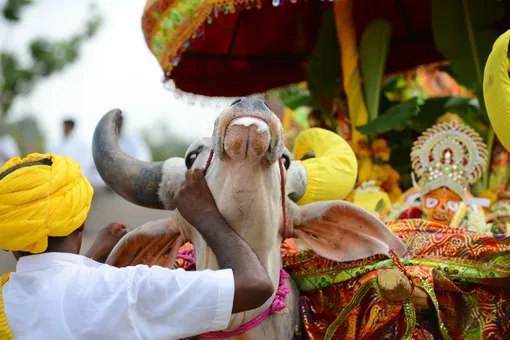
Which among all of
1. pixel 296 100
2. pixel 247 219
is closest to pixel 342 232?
pixel 247 219

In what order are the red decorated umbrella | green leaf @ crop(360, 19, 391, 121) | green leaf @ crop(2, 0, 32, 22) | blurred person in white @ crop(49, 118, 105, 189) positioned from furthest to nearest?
green leaf @ crop(2, 0, 32, 22)
blurred person in white @ crop(49, 118, 105, 189)
the red decorated umbrella
green leaf @ crop(360, 19, 391, 121)

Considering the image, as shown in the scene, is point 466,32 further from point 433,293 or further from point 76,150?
point 76,150

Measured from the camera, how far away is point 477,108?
17.2 ft

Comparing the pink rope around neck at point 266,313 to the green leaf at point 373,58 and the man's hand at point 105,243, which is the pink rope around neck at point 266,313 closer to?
the man's hand at point 105,243

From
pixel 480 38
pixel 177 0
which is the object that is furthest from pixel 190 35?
pixel 480 38

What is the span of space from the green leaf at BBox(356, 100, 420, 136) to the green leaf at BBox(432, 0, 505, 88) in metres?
0.39

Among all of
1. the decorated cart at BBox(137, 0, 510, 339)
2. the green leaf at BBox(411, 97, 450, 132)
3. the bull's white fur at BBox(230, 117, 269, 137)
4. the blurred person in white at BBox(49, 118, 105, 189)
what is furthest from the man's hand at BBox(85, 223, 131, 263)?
the blurred person in white at BBox(49, 118, 105, 189)

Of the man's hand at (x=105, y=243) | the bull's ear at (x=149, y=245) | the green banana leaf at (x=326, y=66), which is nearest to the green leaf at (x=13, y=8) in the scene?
the green banana leaf at (x=326, y=66)

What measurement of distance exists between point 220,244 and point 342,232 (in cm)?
67

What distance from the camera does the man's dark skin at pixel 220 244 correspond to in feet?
6.81

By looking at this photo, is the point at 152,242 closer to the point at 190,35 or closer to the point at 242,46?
the point at 190,35

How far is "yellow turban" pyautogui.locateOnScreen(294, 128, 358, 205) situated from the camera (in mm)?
3027

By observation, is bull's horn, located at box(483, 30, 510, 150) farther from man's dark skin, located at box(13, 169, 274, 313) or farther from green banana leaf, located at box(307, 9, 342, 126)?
green banana leaf, located at box(307, 9, 342, 126)

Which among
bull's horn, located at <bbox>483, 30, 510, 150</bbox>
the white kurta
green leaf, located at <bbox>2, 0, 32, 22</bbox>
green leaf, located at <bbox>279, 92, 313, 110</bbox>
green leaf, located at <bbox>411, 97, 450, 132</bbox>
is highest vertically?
green leaf, located at <bbox>2, 0, 32, 22</bbox>
